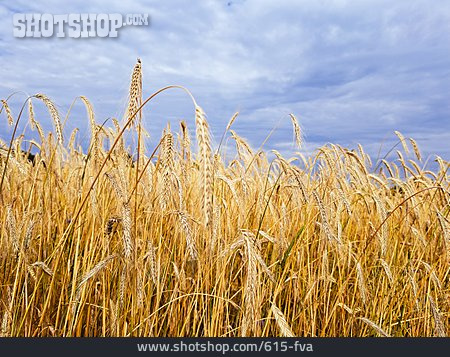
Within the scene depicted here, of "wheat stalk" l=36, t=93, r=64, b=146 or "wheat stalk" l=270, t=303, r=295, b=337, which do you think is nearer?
"wheat stalk" l=270, t=303, r=295, b=337

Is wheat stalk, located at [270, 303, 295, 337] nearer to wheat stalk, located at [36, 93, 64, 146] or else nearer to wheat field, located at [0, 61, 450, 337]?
wheat field, located at [0, 61, 450, 337]

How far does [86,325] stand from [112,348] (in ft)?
1.56

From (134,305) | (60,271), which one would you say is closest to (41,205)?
(60,271)

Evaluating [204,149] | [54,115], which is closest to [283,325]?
[204,149]

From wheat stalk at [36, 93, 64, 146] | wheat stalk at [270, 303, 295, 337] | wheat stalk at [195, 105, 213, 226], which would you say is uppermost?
wheat stalk at [36, 93, 64, 146]

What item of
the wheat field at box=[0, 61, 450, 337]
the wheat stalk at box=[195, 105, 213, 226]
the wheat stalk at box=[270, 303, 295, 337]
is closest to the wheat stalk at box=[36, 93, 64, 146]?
the wheat field at box=[0, 61, 450, 337]

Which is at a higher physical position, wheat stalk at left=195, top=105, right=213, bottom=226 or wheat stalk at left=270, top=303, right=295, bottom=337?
wheat stalk at left=195, top=105, right=213, bottom=226

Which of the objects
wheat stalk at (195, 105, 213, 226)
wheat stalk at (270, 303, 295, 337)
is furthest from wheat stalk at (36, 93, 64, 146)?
wheat stalk at (270, 303, 295, 337)

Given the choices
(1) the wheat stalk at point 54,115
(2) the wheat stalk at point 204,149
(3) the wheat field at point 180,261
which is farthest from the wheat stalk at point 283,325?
(1) the wheat stalk at point 54,115

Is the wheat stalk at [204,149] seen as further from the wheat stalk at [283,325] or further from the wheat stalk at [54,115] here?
the wheat stalk at [54,115]

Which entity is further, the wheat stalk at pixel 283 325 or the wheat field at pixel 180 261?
the wheat field at pixel 180 261

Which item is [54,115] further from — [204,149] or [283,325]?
[283,325]

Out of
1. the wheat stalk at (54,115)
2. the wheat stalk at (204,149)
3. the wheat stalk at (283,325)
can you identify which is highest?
the wheat stalk at (54,115)

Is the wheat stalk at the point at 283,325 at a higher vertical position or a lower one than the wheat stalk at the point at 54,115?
lower
